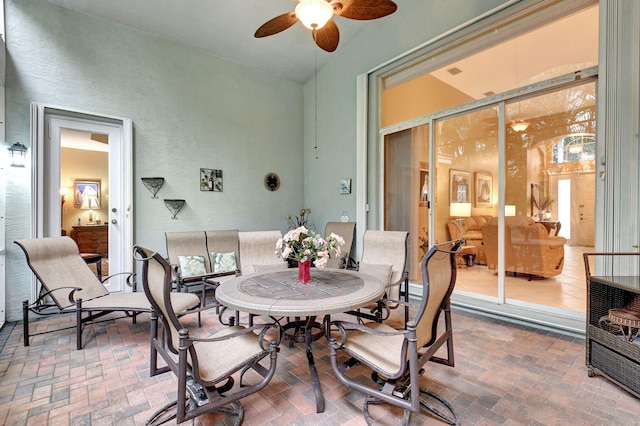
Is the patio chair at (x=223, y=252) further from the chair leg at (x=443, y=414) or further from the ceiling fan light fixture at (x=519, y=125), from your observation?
the ceiling fan light fixture at (x=519, y=125)

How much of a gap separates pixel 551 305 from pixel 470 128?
2386 mm

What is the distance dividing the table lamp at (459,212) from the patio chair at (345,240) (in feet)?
4.98

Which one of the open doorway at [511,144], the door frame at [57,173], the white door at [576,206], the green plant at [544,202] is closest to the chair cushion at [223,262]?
the door frame at [57,173]

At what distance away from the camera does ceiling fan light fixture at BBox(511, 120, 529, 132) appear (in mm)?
3465

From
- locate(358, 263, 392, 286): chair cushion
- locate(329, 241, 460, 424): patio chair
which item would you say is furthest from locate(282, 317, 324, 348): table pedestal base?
locate(358, 263, 392, 286): chair cushion

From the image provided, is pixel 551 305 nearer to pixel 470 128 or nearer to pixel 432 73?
pixel 470 128

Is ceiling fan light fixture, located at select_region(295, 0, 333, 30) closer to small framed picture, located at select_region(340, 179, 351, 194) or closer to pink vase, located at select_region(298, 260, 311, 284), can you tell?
pink vase, located at select_region(298, 260, 311, 284)

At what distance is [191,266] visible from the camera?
13.2 feet

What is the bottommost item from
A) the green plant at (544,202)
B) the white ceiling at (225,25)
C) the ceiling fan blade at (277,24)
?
the green plant at (544,202)

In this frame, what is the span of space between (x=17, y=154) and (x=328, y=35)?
370 centimetres

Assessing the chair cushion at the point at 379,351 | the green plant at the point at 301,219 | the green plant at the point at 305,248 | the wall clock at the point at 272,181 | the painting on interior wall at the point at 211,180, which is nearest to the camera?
the chair cushion at the point at 379,351

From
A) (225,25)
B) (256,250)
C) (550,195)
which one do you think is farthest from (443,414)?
(225,25)

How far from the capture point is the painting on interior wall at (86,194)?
12.4ft

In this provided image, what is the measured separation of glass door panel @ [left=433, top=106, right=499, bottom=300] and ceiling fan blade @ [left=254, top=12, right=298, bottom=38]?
238cm
